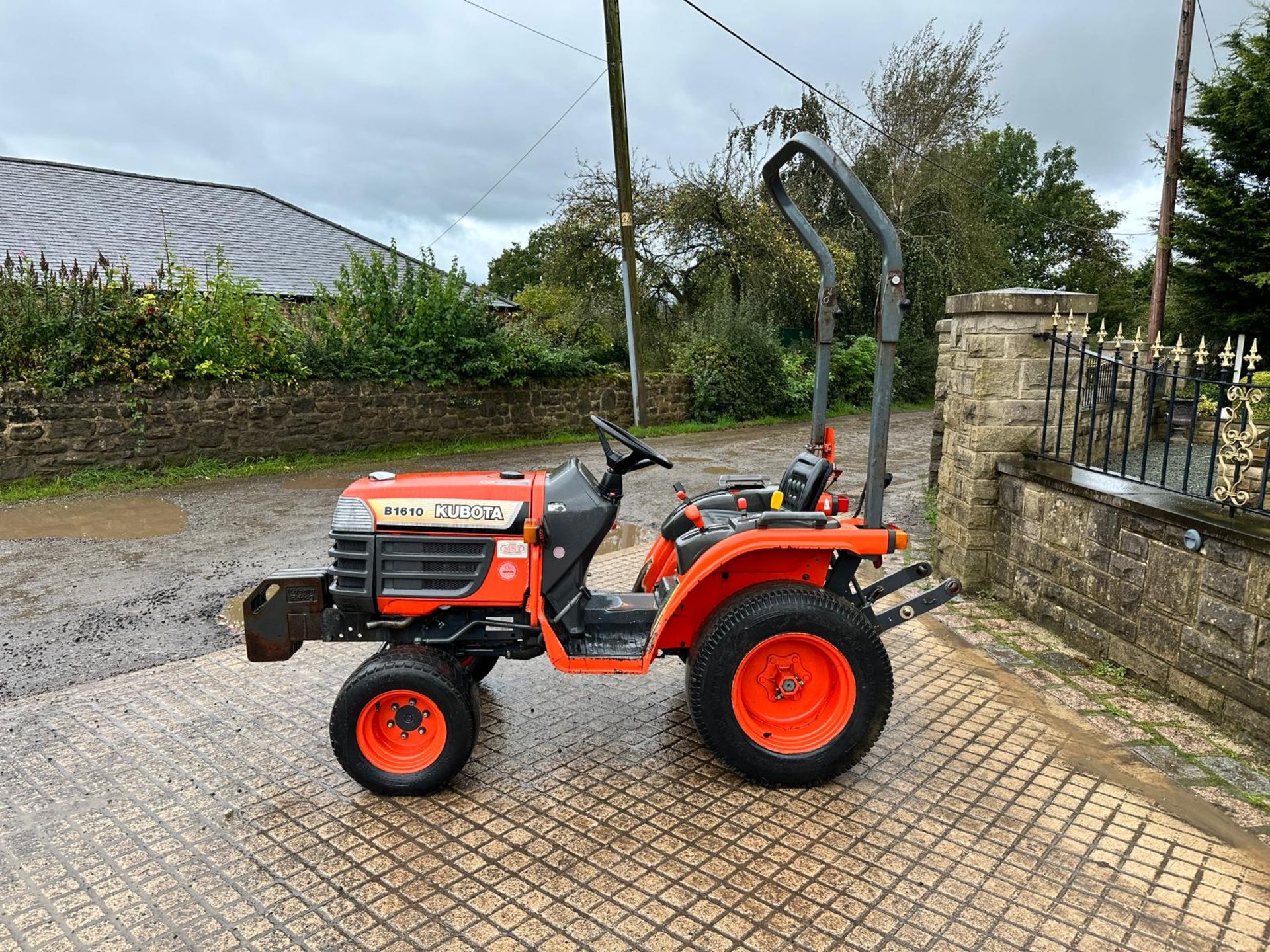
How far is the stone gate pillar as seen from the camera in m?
4.89

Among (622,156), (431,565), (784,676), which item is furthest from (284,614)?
(622,156)

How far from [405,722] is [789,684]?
142cm

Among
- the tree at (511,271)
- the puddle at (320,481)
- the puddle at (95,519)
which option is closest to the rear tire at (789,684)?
the puddle at (95,519)

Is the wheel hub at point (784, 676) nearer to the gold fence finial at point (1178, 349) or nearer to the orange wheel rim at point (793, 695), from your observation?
the orange wheel rim at point (793, 695)

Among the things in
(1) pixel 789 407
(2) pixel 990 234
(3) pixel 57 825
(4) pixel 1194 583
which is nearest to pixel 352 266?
(1) pixel 789 407

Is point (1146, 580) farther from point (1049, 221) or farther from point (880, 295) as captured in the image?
point (1049, 221)

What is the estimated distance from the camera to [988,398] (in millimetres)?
5016

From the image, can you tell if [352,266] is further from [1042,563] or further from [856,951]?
[856,951]

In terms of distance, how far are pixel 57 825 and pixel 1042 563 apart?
4.80 meters

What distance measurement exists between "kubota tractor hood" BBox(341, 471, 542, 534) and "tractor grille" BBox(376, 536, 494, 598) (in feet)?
0.18

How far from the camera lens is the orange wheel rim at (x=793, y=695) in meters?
3.03

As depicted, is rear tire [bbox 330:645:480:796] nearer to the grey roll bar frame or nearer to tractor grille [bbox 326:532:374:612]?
tractor grille [bbox 326:532:374:612]

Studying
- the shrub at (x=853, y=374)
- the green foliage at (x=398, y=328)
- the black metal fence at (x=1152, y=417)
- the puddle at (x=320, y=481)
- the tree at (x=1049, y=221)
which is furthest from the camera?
the tree at (x=1049, y=221)

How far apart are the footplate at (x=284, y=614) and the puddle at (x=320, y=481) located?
636cm
